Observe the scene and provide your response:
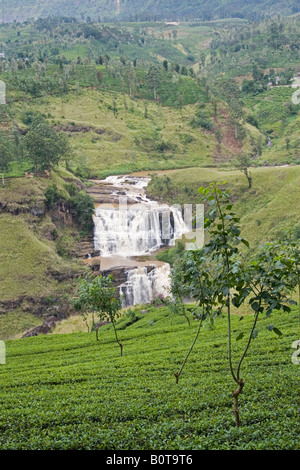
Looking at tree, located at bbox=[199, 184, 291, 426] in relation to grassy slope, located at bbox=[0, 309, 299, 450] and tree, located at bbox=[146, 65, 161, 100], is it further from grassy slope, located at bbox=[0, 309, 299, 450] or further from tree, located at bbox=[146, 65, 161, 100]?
tree, located at bbox=[146, 65, 161, 100]

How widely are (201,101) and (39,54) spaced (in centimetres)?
8495

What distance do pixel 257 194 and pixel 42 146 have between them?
105ft

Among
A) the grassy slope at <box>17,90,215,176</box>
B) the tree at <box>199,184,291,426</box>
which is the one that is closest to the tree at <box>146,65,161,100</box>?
the grassy slope at <box>17,90,215,176</box>

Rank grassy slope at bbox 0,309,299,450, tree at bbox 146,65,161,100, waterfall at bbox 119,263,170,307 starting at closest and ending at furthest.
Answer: grassy slope at bbox 0,309,299,450 < waterfall at bbox 119,263,170,307 < tree at bbox 146,65,161,100

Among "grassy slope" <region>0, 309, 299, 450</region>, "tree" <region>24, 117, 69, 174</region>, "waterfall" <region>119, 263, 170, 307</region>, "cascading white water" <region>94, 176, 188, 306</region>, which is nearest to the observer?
"grassy slope" <region>0, 309, 299, 450</region>

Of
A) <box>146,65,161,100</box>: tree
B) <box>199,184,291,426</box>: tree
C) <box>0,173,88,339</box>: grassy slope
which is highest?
<box>146,65,161,100</box>: tree

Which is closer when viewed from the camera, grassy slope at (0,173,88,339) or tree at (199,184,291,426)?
tree at (199,184,291,426)

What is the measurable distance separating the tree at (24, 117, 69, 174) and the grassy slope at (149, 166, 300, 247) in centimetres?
1687

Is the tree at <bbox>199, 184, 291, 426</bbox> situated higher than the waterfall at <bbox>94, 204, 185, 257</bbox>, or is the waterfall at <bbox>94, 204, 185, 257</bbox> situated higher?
the tree at <bbox>199, 184, 291, 426</bbox>

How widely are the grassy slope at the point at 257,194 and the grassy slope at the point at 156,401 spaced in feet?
95.7

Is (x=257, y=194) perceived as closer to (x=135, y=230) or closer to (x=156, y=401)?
(x=135, y=230)

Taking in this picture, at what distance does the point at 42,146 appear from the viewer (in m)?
60.7

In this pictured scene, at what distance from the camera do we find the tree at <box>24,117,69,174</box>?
197 ft

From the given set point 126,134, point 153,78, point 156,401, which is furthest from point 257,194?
point 153,78
